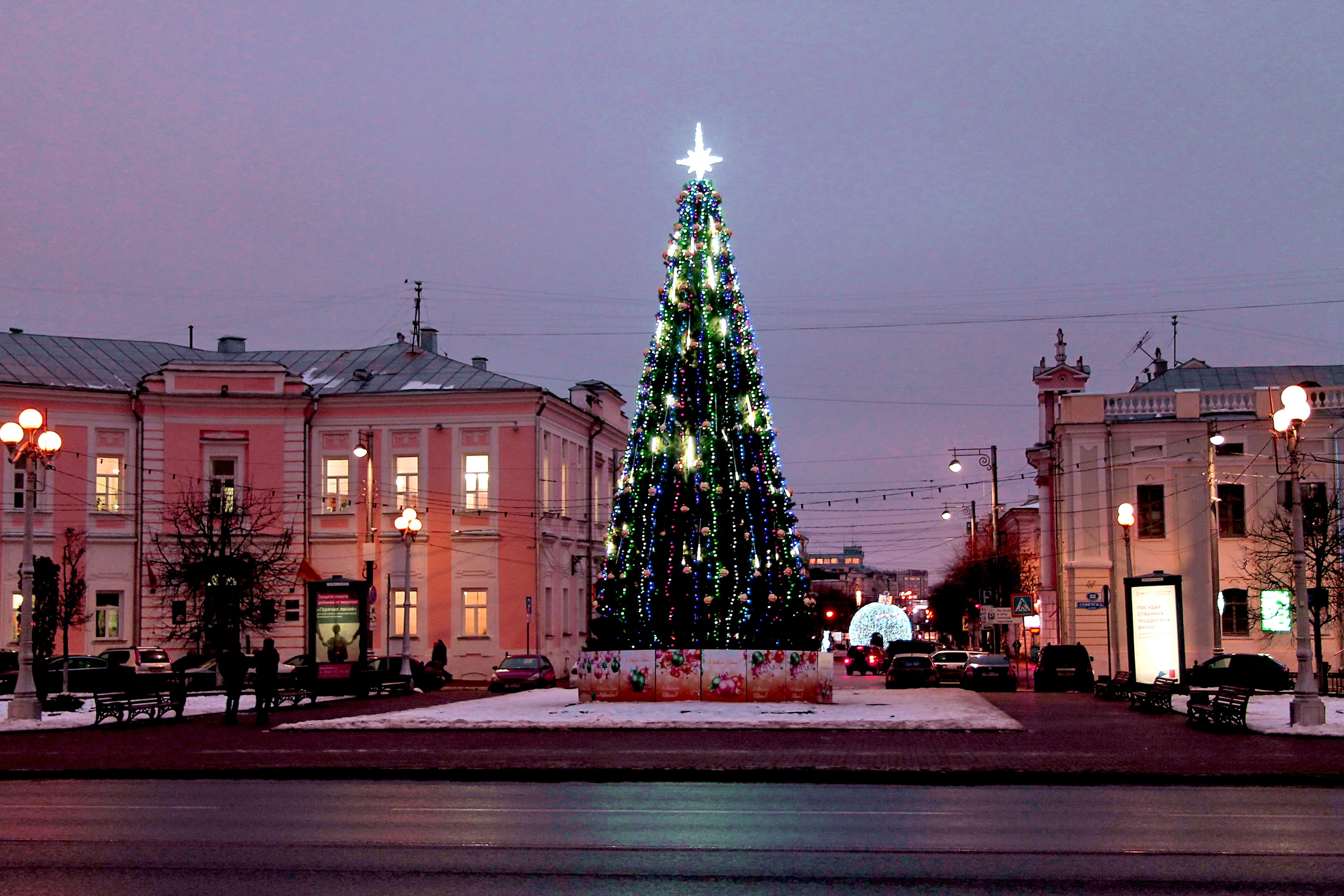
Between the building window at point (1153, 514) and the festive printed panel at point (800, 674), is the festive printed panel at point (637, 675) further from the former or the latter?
the building window at point (1153, 514)

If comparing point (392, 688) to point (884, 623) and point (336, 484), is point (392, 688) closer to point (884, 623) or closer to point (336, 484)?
point (336, 484)

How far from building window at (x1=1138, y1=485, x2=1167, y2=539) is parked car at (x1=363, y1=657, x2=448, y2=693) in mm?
25266

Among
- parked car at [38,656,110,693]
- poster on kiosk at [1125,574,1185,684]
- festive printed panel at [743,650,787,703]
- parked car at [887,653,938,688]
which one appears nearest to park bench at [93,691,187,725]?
festive printed panel at [743,650,787,703]

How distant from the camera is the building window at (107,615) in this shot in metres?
55.4

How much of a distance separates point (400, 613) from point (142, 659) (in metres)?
9.69

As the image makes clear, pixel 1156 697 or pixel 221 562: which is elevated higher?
pixel 221 562

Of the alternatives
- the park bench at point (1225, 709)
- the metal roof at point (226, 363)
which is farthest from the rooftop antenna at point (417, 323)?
the park bench at point (1225, 709)

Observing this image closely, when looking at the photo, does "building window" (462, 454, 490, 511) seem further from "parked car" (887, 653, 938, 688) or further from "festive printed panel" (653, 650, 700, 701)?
"festive printed panel" (653, 650, 700, 701)

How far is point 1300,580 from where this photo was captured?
2641 centimetres

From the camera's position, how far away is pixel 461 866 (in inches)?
436

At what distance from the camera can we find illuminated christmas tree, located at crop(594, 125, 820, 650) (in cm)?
3228

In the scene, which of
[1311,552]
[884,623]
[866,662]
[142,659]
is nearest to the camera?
[142,659]

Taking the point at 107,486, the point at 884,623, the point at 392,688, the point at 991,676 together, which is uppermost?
the point at 107,486

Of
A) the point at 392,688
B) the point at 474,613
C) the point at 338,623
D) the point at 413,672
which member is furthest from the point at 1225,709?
the point at 474,613
